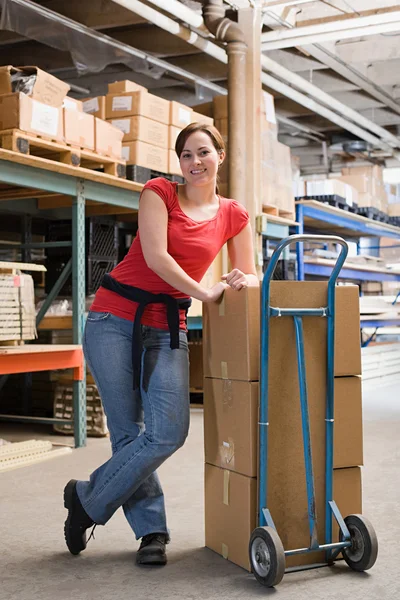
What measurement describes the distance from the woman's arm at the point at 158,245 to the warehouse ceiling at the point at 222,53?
15.9ft

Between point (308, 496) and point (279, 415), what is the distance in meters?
0.36

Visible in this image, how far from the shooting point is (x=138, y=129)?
7617mm

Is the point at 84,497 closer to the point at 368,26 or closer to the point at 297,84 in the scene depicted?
the point at 368,26

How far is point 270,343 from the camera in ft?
10.8

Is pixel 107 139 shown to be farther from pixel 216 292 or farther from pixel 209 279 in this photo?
pixel 216 292

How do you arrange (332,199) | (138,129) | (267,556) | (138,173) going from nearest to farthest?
(267,556)
(138,173)
(138,129)
(332,199)

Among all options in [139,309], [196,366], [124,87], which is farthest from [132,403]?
[196,366]

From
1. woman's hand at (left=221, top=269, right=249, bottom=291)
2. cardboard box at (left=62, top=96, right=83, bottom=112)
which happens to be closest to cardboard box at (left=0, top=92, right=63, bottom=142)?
cardboard box at (left=62, top=96, right=83, bottom=112)

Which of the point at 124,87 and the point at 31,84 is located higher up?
the point at 124,87

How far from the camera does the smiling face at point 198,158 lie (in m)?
3.36

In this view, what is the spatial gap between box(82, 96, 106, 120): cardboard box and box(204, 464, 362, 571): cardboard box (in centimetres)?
500

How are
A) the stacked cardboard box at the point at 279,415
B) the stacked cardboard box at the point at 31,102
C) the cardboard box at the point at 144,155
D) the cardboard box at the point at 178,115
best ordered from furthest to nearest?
the cardboard box at the point at 178,115
the cardboard box at the point at 144,155
the stacked cardboard box at the point at 31,102
the stacked cardboard box at the point at 279,415

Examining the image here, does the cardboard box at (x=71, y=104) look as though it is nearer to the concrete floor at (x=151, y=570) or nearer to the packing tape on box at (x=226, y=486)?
the concrete floor at (x=151, y=570)

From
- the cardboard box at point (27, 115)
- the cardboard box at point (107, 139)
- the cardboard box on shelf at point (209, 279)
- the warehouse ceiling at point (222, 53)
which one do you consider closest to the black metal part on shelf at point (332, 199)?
the warehouse ceiling at point (222, 53)
